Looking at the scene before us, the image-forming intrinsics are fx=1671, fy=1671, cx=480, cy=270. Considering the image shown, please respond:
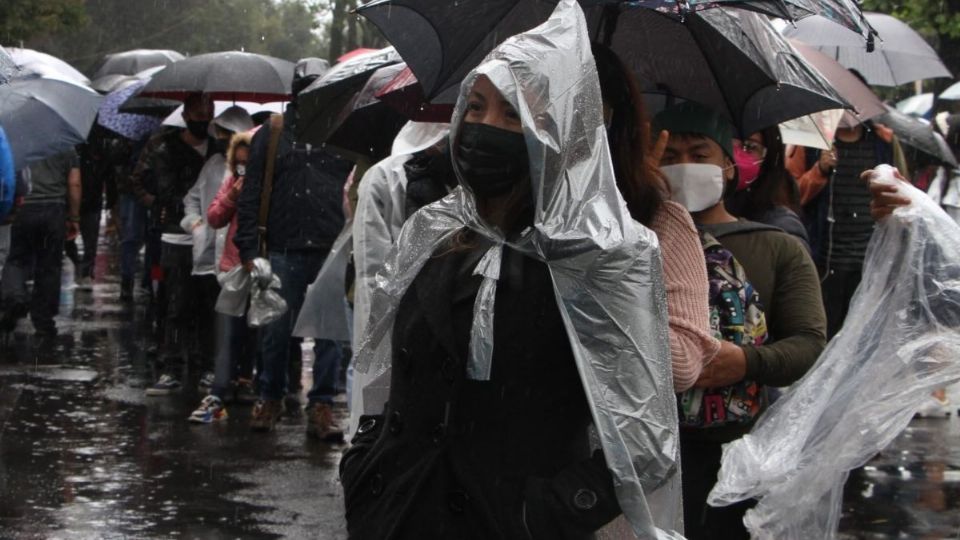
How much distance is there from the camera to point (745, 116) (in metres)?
4.85

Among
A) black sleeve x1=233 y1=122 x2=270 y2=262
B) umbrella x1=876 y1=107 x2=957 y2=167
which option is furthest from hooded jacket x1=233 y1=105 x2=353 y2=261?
umbrella x1=876 y1=107 x2=957 y2=167

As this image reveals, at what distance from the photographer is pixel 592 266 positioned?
332 centimetres

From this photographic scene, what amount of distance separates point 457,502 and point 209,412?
6.95 metres

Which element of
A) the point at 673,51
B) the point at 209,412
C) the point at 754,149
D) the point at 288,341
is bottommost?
the point at 209,412

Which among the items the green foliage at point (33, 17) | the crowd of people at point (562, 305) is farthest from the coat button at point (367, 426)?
the green foliage at point (33, 17)

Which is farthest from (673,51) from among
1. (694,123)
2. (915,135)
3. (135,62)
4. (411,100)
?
(135,62)

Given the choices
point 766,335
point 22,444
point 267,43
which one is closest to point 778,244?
point 766,335

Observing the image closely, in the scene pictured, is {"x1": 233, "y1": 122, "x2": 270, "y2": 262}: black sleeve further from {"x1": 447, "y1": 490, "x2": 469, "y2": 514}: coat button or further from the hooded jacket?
{"x1": 447, "y1": 490, "x2": 469, "y2": 514}: coat button

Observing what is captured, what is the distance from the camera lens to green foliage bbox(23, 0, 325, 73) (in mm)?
40969

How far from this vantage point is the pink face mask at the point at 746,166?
17.9 ft

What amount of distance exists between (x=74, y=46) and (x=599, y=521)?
131 ft

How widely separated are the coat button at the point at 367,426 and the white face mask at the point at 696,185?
1.28m

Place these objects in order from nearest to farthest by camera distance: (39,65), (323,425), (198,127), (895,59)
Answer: (323,425)
(198,127)
(39,65)
(895,59)

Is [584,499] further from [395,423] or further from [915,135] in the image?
[915,135]
